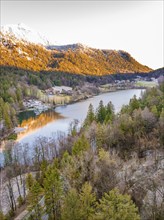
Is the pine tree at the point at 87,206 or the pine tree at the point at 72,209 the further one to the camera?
the pine tree at the point at 87,206

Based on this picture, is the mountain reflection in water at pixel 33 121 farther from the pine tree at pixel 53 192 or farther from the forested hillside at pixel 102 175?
the pine tree at pixel 53 192

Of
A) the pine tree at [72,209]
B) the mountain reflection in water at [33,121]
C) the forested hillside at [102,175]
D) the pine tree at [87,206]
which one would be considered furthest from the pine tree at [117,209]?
the mountain reflection in water at [33,121]

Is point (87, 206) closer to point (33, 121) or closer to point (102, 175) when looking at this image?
point (102, 175)

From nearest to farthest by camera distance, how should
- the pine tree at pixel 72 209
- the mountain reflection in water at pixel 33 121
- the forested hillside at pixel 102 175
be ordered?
the pine tree at pixel 72 209 < the forested hillside at pixel 102 175 < the mountain reflection in water at pixel 33 121

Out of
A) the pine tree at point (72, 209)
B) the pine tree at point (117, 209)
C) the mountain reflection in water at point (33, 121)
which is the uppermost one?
the pine tree at point (117, 209)

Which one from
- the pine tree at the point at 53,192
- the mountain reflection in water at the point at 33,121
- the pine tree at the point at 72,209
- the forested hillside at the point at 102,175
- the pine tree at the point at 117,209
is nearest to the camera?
the pine tree at the point at 117,209

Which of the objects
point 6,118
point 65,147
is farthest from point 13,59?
point 65,147

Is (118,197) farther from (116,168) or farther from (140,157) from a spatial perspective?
(140,157)
